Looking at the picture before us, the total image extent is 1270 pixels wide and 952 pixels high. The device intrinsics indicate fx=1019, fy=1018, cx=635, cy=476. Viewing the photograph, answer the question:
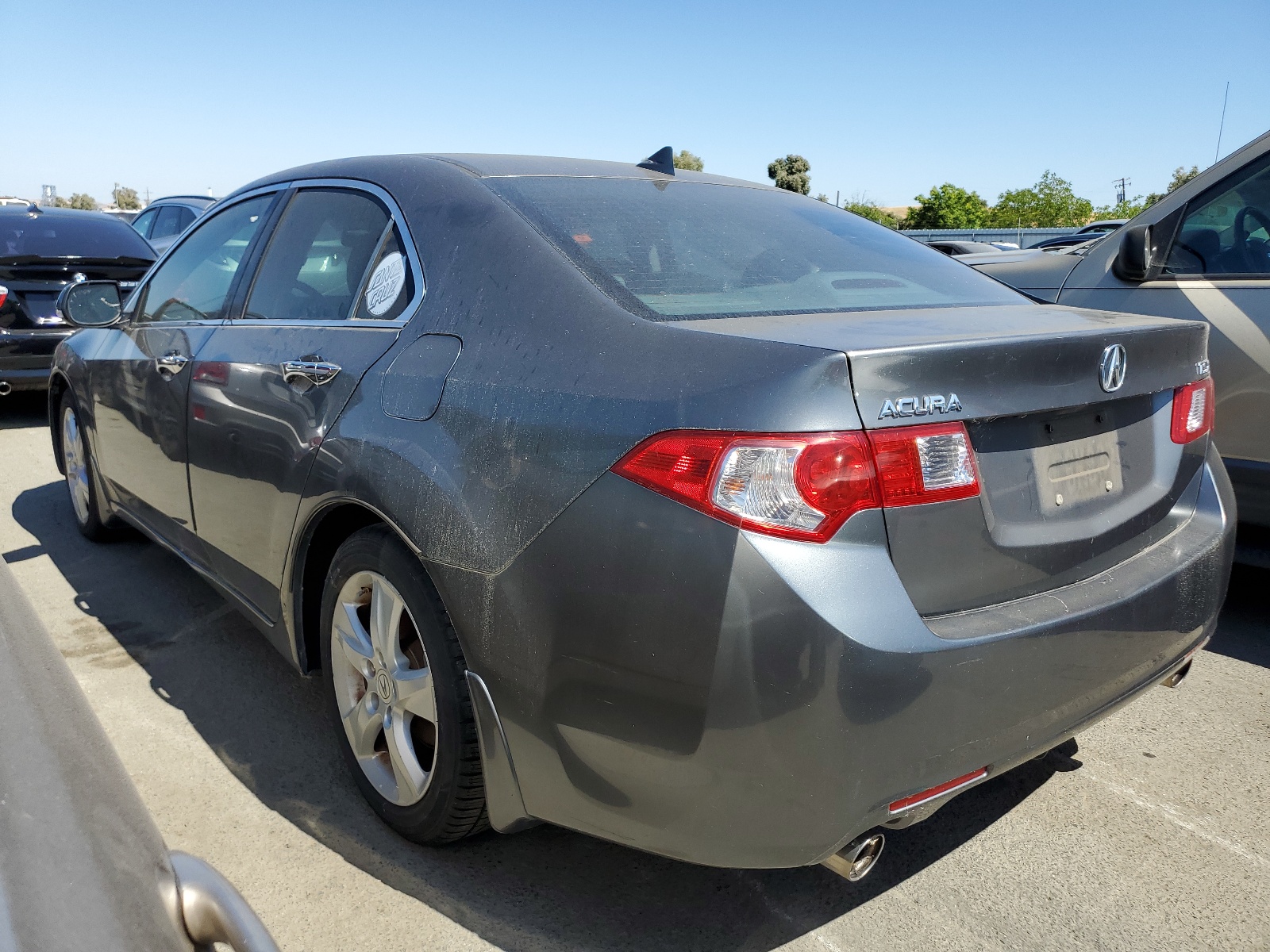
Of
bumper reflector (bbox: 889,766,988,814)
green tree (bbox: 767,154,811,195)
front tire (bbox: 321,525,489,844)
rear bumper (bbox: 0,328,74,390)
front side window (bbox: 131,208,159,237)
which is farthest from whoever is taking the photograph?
green tree (bbox: 767,154,811,195)

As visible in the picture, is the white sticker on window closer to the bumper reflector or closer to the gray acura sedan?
the gray acura sedan

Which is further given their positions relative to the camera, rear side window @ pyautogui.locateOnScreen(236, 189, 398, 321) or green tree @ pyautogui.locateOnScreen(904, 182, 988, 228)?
green tree @ pyautogui.locateOnScreen(904, 182, 988, 228)

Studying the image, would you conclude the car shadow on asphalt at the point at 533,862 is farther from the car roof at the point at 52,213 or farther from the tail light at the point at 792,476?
the car roof at the point at 52,213

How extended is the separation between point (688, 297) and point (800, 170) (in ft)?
254

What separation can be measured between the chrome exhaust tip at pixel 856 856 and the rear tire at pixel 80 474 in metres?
3.85

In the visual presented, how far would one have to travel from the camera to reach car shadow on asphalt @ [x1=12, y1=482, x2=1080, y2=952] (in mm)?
2182

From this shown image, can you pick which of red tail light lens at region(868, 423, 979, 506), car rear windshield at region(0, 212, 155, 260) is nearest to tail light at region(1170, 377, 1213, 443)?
red tail light lens at region(868, 423, 979, 506)

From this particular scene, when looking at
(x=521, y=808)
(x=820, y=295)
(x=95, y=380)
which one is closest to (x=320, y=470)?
(x=521, y=808)

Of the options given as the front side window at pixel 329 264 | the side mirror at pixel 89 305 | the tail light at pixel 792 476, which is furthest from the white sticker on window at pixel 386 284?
the side mirror at pixel 89 305

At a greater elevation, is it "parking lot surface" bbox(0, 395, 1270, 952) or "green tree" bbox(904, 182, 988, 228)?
"green tree" bbox(904, 182, 988, 228)

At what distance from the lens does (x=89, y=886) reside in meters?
0.93

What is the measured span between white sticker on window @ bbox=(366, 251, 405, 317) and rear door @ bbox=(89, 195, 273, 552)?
0.97m

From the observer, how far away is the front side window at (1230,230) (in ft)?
12.8

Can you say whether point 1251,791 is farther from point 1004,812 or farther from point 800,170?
point 800,170
